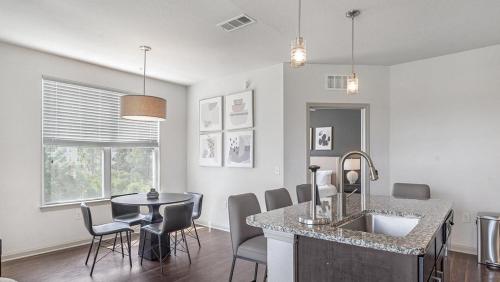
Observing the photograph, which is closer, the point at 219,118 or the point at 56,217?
the point at 56,217

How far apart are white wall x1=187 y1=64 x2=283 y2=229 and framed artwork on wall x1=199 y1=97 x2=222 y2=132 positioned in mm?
141

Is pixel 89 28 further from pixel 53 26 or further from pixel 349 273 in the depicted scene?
pixel 349 273

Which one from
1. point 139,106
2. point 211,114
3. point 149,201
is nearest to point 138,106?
point 139,106

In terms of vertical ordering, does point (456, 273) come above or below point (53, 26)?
below

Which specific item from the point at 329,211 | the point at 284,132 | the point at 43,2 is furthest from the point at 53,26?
the point at 329,211

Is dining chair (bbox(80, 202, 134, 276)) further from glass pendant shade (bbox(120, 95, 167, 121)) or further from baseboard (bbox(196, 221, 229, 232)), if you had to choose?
baseboard (bbox(196, 221, 229, 232))

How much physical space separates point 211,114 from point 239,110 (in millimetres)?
684

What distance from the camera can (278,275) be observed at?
1.74 m

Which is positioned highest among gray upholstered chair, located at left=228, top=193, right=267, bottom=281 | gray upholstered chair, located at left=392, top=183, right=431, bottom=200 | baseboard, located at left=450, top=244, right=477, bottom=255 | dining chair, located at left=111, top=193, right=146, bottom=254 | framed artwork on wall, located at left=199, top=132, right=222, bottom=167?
framed artwork on wall, located at left=199, top=132, right=222, bottom=167

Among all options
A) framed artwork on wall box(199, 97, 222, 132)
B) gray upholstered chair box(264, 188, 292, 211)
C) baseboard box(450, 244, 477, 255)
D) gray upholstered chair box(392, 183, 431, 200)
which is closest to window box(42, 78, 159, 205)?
framed artwork on wall box(199, 97, 222, 132)

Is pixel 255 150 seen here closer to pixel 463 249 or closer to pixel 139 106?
pixel 139 106

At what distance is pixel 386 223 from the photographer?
2.15m

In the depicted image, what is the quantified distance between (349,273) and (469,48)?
12.6ft

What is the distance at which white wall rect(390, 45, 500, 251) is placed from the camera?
12.5 feet
